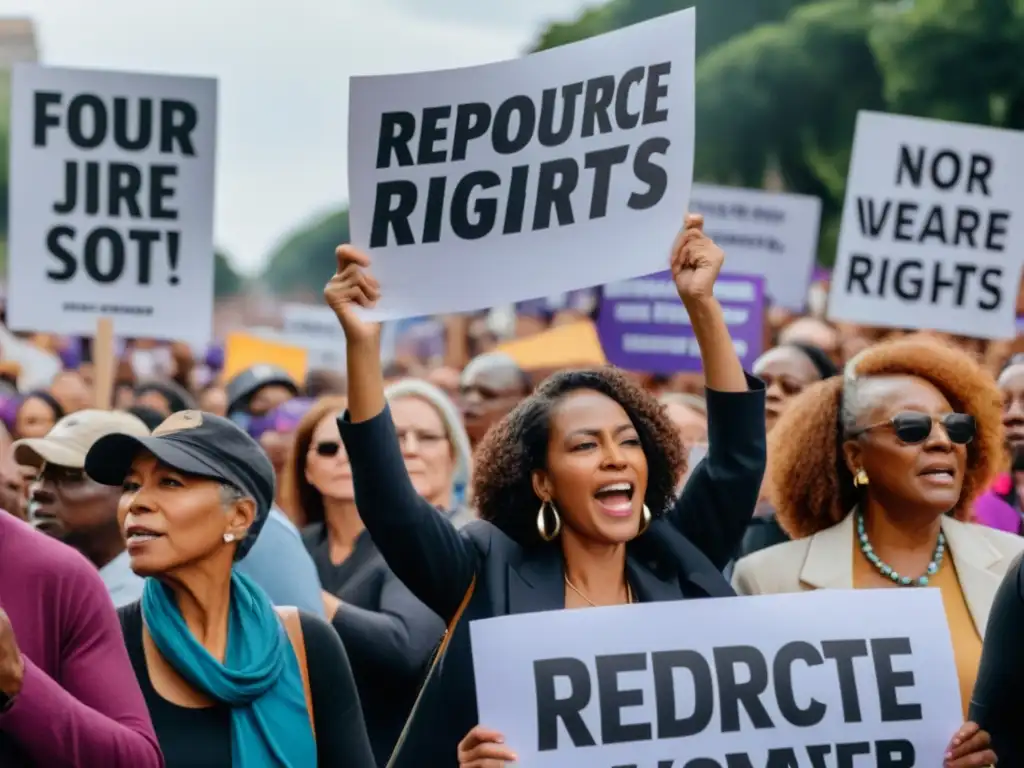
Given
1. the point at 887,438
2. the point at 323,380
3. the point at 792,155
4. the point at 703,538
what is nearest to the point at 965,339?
the point at 323,380

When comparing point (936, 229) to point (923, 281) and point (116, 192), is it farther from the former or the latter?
point (116, 192)

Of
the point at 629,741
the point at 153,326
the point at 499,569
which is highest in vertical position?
the point at 153,326

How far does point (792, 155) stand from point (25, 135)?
4272 centimetres

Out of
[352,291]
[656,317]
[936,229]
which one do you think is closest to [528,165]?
[352,291]

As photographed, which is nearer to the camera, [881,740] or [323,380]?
[881,740]

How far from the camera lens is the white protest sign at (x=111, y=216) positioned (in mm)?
8555

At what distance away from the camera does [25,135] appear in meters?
8.56

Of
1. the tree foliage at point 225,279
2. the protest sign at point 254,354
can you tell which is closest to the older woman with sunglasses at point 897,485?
the protest sign at point 254,354

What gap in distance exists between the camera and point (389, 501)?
424cm

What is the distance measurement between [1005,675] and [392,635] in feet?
6.43

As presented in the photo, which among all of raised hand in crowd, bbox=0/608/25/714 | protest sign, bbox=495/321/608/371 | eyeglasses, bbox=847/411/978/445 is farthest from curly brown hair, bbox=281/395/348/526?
protest sign, bbox=495/321/608/371

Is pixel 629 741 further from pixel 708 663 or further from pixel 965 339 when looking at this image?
pixel 965 339

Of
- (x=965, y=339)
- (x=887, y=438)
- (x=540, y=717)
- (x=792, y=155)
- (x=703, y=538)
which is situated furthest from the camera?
(x=792, y=155)

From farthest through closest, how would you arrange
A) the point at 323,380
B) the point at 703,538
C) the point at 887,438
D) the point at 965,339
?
the point at 965,339
the point at 323,380
the point at 887,438
the point at 703,538
